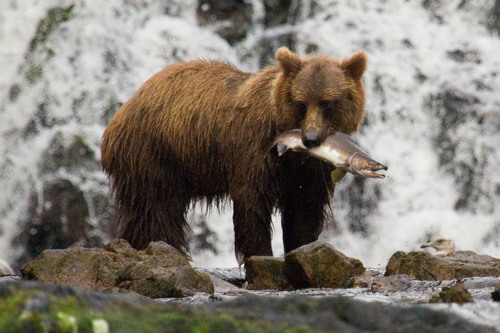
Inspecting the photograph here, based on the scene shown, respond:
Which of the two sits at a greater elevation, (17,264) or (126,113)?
(126,113)

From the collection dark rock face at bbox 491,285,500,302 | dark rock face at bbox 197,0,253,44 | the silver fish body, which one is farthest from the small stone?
dark rock face at bbox 197,0,253,44

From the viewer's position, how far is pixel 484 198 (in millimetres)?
13648

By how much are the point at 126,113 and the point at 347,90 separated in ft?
7.78

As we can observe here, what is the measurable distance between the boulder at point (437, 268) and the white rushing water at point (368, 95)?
600cm

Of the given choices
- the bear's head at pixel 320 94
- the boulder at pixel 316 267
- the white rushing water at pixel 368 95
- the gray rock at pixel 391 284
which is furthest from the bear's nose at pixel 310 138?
the white rushing water at pixel 368 95

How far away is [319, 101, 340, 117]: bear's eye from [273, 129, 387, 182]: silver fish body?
23cm

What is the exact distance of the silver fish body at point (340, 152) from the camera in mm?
6832

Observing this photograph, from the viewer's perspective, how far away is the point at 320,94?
23.8 feet

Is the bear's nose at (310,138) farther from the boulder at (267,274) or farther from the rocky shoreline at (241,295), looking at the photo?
the boulder at (267,274)

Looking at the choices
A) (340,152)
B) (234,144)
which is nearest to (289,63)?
(234,144)

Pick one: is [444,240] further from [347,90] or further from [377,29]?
[377,29]

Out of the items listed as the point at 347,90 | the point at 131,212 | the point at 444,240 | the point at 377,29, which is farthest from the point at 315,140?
the point at 377,29

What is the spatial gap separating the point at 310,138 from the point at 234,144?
43.8 inches

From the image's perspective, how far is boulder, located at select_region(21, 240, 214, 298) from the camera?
5922mm
